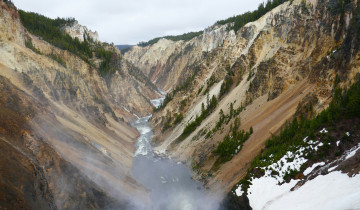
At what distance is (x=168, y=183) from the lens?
33094mm

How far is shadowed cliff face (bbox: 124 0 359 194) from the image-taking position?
77.5 feet

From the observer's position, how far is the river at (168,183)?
2654cm

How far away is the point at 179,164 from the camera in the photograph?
1474 inches

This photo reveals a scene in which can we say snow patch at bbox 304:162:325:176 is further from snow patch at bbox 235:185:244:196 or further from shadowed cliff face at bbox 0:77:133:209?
shadowed cliff face at bbox 0:77:133:209

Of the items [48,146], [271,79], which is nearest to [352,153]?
[48,146]

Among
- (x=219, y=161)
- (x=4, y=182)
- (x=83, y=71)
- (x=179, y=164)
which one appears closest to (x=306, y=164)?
(x=219, y=161)

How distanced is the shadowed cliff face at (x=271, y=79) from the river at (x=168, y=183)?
58.1 inches

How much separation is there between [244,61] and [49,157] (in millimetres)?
37919

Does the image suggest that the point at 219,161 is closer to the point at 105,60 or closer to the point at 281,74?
the point at 281,74

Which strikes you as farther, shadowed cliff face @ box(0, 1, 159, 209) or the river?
the river

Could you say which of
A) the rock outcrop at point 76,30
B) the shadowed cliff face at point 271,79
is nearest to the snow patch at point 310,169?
the shadowed cliff face at point 271,79

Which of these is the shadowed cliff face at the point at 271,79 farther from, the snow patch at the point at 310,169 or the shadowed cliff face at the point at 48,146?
the shadowed cliff face at the point at 48,146

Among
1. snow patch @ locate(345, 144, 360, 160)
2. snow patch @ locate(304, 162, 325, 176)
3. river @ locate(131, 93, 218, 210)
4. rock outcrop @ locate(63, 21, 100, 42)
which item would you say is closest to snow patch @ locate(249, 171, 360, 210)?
snow patch @ locate(304, 162, 325, 176)

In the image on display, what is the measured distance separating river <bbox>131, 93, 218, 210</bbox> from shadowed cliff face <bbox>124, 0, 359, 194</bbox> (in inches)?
58.1
